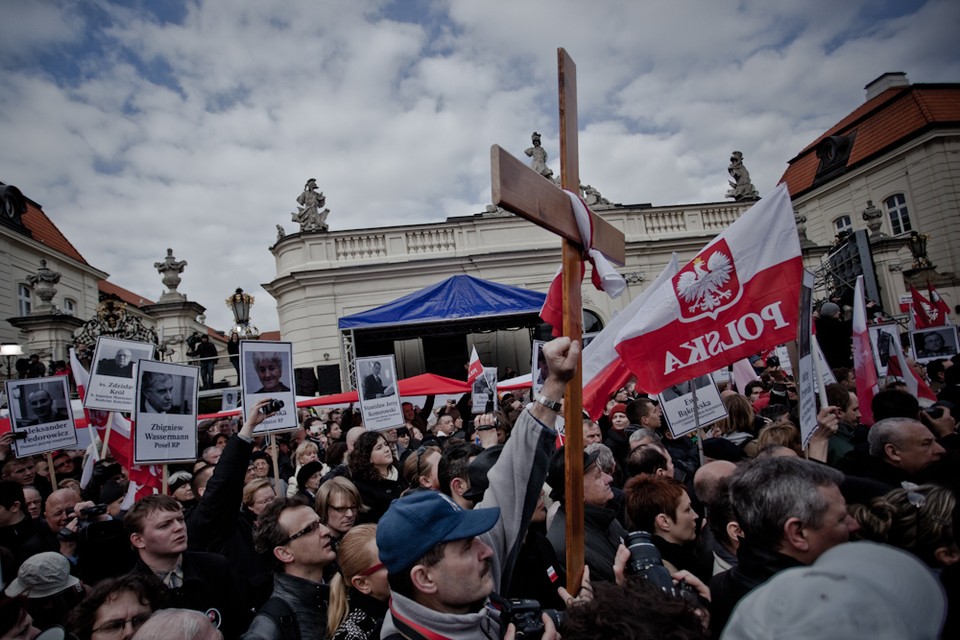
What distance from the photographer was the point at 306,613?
2619mm

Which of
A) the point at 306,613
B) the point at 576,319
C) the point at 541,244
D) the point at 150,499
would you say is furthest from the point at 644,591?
the point at 541,244

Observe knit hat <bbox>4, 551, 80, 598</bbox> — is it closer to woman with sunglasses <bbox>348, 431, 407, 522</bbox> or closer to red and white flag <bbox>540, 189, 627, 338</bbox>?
woman with sunglasses <bbox>348, 431, 407, 522</bbox>

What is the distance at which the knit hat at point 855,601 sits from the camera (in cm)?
71

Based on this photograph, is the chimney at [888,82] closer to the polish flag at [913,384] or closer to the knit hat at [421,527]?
the polish flag at [913,384]

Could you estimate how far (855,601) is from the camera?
0.73m

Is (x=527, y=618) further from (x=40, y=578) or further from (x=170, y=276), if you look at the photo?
(x=170, y=276)

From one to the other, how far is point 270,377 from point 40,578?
10.9 ft

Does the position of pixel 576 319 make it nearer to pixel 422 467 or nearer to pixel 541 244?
pixel 422 467

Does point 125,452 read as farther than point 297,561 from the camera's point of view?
Yes

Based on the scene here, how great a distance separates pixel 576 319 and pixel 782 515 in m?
1.01

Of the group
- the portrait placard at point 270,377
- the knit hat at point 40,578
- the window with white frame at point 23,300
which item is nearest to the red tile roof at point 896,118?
the portrait placard at point 270,377

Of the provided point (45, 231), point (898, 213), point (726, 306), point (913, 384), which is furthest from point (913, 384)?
point (45, 231)

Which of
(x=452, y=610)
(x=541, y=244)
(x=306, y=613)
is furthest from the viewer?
(x=541, y=244)

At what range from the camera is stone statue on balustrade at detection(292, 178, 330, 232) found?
62.2ft
